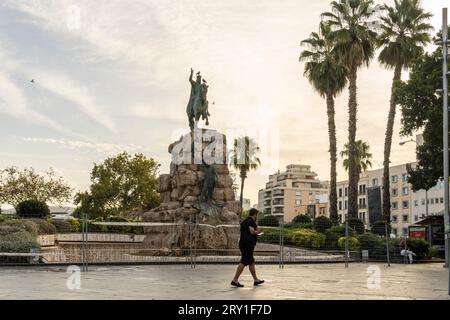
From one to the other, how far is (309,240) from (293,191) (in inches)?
5192

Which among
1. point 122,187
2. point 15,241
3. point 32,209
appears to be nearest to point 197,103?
point 15,241

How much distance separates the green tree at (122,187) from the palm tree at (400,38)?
33938 mm

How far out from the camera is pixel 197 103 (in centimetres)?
3089

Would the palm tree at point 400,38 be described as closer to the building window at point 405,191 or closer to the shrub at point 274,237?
the shrub at point 274,237

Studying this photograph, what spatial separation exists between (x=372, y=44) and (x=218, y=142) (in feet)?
58.4

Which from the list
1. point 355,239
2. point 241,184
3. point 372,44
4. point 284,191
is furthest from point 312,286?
point 284,191

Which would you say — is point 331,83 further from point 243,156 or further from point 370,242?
point 243,156

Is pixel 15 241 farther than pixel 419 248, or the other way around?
pixel 419 248

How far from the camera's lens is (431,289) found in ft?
44.5

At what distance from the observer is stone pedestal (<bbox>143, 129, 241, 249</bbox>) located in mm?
26812

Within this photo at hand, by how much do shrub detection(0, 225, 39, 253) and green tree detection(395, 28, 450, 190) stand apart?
69.8 ft
